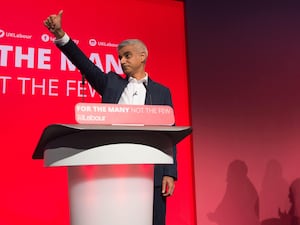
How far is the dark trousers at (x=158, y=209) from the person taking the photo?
1452mm

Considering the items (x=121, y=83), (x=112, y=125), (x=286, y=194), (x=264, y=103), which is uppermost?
(x=264, y=103)

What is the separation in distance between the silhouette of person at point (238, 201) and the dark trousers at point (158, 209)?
5.37 feet

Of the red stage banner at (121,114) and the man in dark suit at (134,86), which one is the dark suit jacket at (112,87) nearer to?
the man in dark suit at (134,86)

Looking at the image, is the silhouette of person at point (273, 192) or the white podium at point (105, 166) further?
the silhouette of person at point (273, 192)

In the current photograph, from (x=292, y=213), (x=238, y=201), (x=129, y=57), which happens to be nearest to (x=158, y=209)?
(x=129, y=57)

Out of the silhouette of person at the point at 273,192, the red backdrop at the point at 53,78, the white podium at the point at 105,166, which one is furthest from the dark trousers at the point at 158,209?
the silhouette of person at the point at 273,192

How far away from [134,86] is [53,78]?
1.32 metres

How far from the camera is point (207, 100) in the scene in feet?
10.2

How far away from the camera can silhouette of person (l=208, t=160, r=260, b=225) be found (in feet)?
9.96

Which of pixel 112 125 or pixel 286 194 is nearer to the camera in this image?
pixel 112 125

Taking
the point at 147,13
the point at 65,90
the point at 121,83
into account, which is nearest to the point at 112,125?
the point at 121,83

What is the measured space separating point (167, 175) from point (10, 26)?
172 cm

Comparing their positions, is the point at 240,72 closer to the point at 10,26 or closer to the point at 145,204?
the point at 10,26

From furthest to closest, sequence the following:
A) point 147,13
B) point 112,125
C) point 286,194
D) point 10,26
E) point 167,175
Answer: point 286,194
point 147,13
point 10,26
point 167,175
point 112,125
